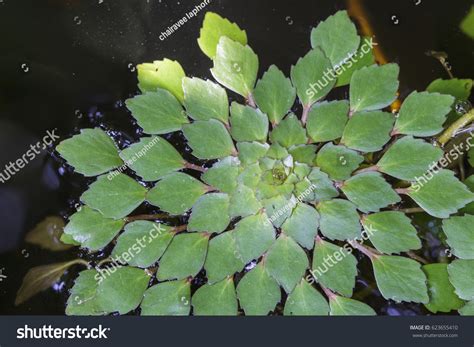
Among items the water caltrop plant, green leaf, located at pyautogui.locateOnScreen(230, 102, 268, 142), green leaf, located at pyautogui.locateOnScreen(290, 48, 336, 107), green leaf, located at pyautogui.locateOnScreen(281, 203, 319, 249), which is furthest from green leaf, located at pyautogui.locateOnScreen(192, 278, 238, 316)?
green leaf, located at pyautogui.locateOnScreen(290, 48, 336, 107)

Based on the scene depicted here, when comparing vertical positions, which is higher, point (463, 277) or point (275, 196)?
point (275, 196)

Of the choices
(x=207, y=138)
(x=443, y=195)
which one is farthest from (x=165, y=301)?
(x=443, y=195)

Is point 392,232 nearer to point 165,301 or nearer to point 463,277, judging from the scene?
point 463,277

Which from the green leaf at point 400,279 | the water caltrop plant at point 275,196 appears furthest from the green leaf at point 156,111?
the green leaf at point 400,279

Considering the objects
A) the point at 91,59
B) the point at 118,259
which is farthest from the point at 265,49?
the point at 118,259

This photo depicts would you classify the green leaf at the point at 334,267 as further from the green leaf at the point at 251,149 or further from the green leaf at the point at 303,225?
the green leaf at the point at 251,149
